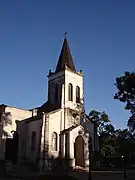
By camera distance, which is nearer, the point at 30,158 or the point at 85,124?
the point at 30,158

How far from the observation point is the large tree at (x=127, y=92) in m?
32.7

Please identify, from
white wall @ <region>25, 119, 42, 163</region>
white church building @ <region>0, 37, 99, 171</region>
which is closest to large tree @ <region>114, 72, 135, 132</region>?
white church building @ <region>0, 37, 99, 171</region>

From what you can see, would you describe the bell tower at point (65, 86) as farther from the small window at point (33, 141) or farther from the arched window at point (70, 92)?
the small window at point (33, 141)

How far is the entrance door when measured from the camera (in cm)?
3941

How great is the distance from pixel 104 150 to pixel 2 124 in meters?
20.0

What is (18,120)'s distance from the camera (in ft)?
133

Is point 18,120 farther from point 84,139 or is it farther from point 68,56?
point 68,56

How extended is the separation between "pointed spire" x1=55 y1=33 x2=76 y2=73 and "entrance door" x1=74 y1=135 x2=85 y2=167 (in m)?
12.3

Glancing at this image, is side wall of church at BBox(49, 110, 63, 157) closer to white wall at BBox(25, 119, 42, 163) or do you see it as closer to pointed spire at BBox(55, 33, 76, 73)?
white wall at BBox(25, 119, 42, 163)

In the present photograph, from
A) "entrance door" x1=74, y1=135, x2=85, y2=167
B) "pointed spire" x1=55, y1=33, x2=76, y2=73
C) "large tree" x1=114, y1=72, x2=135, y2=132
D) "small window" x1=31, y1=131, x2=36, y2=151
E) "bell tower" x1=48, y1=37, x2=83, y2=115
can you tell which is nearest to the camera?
"large tree" x1=114, y1=72, x2=135, y2=132

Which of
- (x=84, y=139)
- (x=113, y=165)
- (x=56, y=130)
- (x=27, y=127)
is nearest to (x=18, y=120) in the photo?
(x=27, y=127)

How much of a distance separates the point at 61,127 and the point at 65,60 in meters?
13.2

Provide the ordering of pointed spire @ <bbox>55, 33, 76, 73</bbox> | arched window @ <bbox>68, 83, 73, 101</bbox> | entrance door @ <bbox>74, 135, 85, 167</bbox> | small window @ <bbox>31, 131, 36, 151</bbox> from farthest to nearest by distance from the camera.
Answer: pointed spire @ <bbox>55, 33, 76, 73</bbox>, arched window @ <bbox>68, 83, 73, 101</bbox>, entrance door @ <bbox>74, 135, 85, 167</bbox>, small window @ <bbox>31, 131, 36, 151</bbox>

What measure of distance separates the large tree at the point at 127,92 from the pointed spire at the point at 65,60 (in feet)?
42.0
